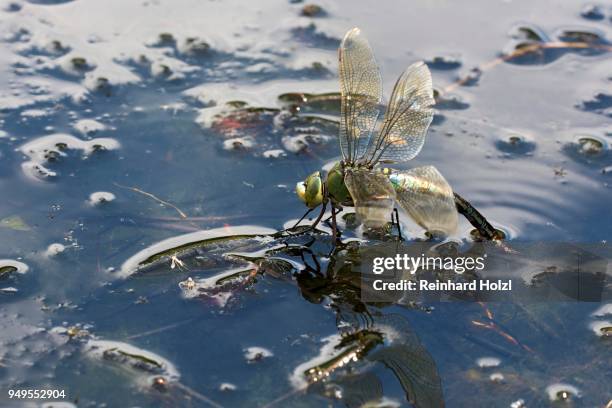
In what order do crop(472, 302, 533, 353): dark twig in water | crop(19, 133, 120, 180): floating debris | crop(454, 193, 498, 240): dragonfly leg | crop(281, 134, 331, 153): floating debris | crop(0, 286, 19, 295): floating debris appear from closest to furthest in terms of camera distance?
crop(472, 302, 533, 353): dark twig in water → crop(0, 286, 19, 295): floating debris → crop(454, 193, 498, 240): dragonfly leg → crop(19, 133, 120, 180): floating debris → crop(281, 134, 331, 153): floating debris

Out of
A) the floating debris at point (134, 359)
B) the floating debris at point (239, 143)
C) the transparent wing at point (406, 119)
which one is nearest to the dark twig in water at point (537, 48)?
the transparent wing at point (406, 119)

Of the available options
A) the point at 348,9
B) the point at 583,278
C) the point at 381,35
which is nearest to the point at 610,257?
the point at 583,278

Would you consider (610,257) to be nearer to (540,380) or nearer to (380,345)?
(540,380)

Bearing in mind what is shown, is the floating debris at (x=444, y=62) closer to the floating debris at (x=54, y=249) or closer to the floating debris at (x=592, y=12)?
the floating debris at (x=592, y=12)

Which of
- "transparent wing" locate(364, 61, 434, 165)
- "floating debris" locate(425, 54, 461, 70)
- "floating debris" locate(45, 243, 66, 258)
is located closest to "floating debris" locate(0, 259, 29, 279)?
"floating debris" locate(45, 243, 66, 258)

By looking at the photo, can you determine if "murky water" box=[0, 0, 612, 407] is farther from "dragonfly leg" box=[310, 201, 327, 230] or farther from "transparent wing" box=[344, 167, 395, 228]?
"transparent wing" box=[344, 167, 395, 228]

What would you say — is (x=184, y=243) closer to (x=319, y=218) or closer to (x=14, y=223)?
(x=319, y=218)
